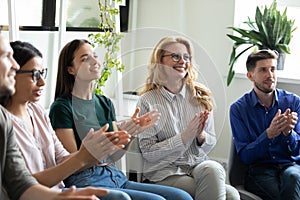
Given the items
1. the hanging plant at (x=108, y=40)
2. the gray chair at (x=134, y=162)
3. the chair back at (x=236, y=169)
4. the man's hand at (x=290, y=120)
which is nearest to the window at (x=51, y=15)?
the hanging plant at (x=108, y=40)

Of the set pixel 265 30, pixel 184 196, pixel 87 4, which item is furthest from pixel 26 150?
pixel 265 30

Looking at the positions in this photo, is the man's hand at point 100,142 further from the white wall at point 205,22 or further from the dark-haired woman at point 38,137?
the white wall at point 205,22

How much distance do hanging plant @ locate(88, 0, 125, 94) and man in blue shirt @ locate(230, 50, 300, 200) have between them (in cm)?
73

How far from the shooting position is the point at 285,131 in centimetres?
280

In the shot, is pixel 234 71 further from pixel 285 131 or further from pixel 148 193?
pixel 148 193

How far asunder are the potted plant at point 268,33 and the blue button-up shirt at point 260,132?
26.3 inches

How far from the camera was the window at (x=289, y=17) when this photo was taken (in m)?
3.83

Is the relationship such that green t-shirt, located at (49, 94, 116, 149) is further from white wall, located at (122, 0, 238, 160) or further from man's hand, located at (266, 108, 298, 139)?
white wall, located at (122, 0, 238, 160)

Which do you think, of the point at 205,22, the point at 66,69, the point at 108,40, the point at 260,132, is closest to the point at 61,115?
the point at 66,69

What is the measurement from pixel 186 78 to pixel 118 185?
1.95 feet

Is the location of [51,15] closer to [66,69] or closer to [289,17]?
[66,69]

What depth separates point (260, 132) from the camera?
292cm

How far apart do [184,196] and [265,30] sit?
163 cm

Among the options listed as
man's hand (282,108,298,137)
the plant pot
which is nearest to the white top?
man's hand (282,108,298,137)
